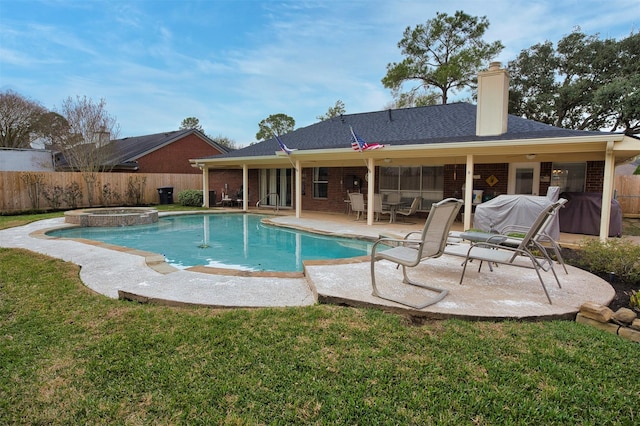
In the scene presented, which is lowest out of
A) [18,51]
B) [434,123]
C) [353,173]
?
[353,173]

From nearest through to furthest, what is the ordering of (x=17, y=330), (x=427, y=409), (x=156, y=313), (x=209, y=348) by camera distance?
(x=427, y=409), (x=209, y=348), (x=17, y=330), (x=156, y=313)

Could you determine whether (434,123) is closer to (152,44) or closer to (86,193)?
(152,44)

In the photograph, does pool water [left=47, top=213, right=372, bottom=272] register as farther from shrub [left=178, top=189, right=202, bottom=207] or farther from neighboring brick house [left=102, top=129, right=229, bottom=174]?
neighboring brick house [left=102, top=129, right=229, bottom=174]

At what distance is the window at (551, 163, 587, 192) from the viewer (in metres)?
10.4

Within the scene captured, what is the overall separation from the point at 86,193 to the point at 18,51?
21.4ft

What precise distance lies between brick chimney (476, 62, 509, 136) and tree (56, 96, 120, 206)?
752 inches

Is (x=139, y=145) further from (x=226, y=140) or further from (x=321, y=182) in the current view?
(x=226, y=140)

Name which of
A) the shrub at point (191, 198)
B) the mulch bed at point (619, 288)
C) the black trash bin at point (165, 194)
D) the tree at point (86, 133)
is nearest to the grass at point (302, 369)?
the mulch bed at point (619, 288)

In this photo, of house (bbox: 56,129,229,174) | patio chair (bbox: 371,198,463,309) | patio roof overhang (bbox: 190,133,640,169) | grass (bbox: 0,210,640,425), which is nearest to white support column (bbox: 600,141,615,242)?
patio roof overhang (bbox: 190,133,640,169)

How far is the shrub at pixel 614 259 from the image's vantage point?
4551 mm

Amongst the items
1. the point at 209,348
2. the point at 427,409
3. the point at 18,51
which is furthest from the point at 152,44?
the point at 427,409

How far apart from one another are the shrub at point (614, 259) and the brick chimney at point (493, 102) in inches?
207

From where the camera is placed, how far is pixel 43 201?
1456cm

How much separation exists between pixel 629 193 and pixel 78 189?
77.7ft
